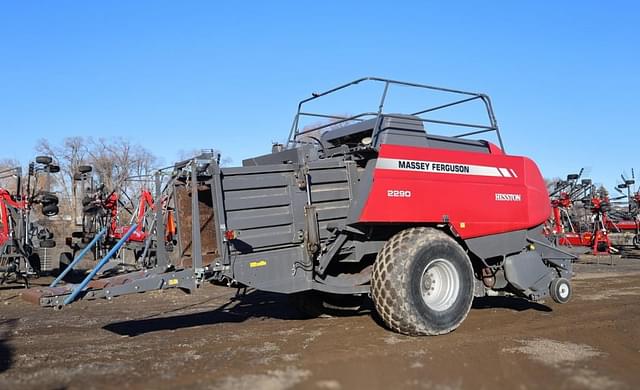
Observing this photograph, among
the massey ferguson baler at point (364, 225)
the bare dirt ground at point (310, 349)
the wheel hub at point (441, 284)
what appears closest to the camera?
the bare dirt ground at point (310, 349)

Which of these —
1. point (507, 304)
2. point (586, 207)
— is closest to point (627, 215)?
point (586, 207)

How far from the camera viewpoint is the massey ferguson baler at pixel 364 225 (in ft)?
20.0

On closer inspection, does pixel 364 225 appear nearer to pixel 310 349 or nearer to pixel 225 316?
pixel 310 349

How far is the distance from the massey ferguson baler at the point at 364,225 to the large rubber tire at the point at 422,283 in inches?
0.5

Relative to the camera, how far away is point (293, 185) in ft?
21.3

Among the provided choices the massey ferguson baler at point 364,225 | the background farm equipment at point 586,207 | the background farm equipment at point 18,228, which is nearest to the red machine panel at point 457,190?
the massey ferguson baler at point 364,225

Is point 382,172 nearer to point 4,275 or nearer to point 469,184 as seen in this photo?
point 469,184

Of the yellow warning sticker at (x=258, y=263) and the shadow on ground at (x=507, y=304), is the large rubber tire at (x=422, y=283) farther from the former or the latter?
the shadow on ground at (x=507, y=304)

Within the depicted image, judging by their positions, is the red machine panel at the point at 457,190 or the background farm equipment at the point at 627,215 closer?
the red machine panel at the point at 457,190

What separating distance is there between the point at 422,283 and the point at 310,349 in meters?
1.61

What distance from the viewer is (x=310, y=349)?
236 inches

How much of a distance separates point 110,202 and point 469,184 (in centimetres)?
1293

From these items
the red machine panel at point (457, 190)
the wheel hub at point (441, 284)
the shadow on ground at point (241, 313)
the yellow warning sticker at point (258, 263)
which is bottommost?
the shadow on ground at point (241, 313)

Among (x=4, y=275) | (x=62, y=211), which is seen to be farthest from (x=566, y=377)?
(x=62, y=211)
